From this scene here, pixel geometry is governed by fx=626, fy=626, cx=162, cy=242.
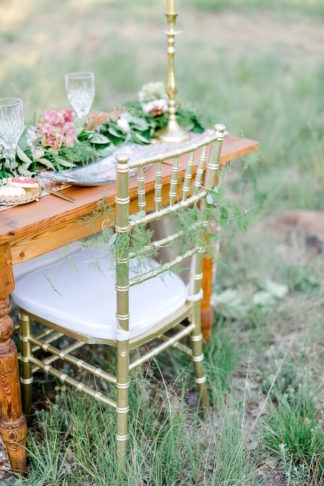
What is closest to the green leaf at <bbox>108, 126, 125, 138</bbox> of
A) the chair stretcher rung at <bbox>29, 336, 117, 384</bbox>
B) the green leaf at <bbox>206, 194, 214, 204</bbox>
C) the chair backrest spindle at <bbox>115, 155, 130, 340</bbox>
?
the green leaf at <bbox>206, 194, 214, 204</bbox>

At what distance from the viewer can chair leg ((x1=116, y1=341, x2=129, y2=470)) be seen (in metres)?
1.83

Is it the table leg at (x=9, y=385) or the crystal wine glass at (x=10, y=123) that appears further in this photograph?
the crystal wine glass at (x=10, y=123)

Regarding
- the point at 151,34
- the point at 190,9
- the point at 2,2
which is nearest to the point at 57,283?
the point at 151,34

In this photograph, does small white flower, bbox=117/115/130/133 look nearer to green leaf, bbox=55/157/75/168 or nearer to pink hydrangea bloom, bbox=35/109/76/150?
pink hydrangea bloom, bbox=35/109/76/150

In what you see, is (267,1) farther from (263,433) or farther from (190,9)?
(263,433)

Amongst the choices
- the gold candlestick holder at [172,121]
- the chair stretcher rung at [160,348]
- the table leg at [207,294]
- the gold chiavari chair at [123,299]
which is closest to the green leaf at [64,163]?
the gold chiavari chair at [123,299]

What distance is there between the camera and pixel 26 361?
2104 mm

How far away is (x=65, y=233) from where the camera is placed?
181cm

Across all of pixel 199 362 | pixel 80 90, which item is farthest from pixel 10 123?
pixel 199 362

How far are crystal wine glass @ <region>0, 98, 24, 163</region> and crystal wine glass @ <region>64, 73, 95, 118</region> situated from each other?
34 centimetres

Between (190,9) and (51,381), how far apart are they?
7521mm

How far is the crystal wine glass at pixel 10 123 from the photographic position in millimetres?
1795

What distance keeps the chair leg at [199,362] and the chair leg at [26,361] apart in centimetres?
56

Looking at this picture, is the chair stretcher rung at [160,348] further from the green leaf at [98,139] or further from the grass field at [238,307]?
the green leaf at [98,139]
